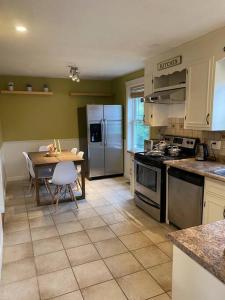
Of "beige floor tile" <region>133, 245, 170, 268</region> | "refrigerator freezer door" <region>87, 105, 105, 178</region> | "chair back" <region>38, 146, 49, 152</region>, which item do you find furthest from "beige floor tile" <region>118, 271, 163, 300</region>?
"chair back" <region>38, 146, 49, 152</region>

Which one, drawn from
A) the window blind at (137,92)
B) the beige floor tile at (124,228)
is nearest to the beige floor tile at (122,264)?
the beige floor tile at (124,228)

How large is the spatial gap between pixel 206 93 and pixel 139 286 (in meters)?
2.17

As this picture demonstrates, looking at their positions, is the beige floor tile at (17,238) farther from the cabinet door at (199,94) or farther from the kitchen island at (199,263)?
the cabinet door at (199,94)

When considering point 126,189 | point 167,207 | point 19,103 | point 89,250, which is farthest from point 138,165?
point 19,103

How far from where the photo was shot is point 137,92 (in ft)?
15.5

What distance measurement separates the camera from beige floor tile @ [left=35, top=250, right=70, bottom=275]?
2.24 m

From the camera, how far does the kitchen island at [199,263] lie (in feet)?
2.84

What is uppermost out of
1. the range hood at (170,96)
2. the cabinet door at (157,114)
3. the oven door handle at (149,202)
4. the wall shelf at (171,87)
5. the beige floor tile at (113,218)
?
the wall shelf at (171,87)

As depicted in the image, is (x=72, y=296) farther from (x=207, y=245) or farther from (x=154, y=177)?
(x=154, y=177)

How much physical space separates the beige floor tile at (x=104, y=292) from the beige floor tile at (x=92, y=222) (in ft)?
3.60

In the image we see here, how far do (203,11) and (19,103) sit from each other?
4.26m

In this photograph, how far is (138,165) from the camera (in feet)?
11.7

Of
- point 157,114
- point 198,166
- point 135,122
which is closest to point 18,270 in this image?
point 198,166

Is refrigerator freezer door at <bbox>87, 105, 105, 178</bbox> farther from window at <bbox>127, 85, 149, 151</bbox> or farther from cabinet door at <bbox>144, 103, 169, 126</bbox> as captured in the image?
cabinet door at <bbox>144, 103, 169, 126</bbox>
